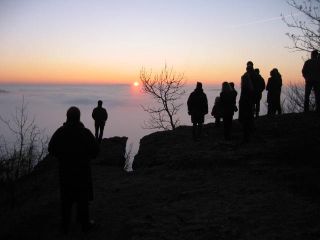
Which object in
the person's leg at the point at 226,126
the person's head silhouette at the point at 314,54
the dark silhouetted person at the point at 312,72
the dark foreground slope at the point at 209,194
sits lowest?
the dark foreground slope at the point at 209,194

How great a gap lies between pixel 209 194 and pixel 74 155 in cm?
356

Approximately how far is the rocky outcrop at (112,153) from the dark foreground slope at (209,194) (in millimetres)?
1637

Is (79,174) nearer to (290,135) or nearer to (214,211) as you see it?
(214,211)

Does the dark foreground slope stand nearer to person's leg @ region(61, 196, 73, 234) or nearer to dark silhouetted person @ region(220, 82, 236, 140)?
person's leg @ region(61, 196, 73, 234)

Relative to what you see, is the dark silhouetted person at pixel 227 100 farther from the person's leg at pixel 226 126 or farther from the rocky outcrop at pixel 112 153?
the rocky outcrop at pixel 112 153

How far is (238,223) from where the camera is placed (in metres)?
7.14

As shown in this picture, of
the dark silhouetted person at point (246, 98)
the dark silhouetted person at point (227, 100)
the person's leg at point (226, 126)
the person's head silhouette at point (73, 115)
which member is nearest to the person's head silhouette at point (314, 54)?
the dark silhouetted person at point (246, 98)

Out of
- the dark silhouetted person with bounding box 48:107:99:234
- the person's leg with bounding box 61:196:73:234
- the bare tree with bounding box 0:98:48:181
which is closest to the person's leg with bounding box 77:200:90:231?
the dark silhouetted person with bounding box 48:107:99:234

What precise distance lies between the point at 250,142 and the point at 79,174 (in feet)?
26.0

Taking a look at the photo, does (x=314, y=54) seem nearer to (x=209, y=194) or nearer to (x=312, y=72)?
(x=312, y=72)

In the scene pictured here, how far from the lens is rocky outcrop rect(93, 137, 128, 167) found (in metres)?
17.0

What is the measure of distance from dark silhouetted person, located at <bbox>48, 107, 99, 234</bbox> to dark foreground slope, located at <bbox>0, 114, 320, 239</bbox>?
795 mm

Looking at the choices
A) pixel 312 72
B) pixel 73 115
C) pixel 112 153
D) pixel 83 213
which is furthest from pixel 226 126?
pixel 73 115

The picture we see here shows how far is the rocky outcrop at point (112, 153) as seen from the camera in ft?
55.7
